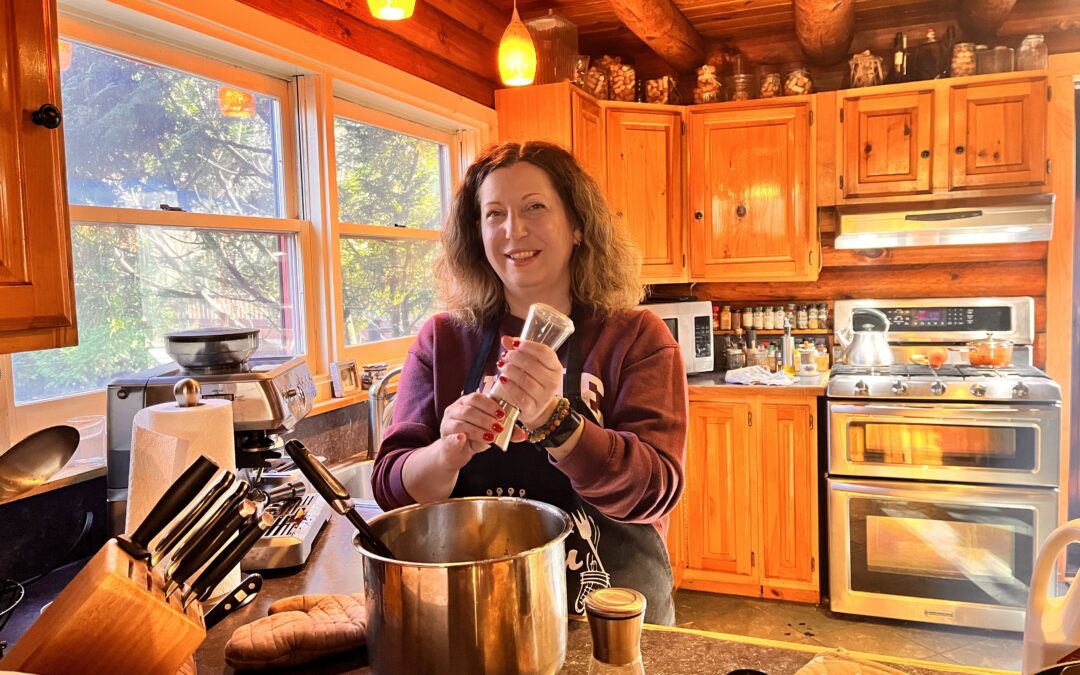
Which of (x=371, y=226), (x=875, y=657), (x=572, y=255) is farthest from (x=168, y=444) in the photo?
(x=371, y=226)

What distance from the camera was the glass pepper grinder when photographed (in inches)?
26.5

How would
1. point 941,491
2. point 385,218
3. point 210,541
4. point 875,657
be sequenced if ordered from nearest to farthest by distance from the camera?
point 210,541, point 875,657, point 385,218, point 941,491

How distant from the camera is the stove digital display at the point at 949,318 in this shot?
3.45 m

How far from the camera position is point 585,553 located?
1.30 m

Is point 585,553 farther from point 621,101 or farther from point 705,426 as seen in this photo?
point 621,101

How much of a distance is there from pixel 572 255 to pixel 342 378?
114 centimetres

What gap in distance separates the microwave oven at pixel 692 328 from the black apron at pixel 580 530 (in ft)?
7.34

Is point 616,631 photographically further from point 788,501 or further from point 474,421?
point 788,501

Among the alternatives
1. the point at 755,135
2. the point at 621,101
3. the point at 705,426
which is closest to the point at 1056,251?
the point at 755,135

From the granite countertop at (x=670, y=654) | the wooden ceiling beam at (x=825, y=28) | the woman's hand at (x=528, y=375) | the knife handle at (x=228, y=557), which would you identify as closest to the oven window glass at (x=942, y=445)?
the wooden ceiling beam at (x=825, y=28)

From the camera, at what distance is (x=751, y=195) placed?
3.54 m

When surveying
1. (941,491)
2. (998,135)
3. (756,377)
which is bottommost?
(941,491)

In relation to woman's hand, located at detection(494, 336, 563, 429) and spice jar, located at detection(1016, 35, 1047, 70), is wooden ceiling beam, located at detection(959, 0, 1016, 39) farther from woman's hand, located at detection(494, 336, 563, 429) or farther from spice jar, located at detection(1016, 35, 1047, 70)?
woman's hand, located at detection(494, 336, 563, 429)

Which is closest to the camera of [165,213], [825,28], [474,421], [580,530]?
[474,421]
